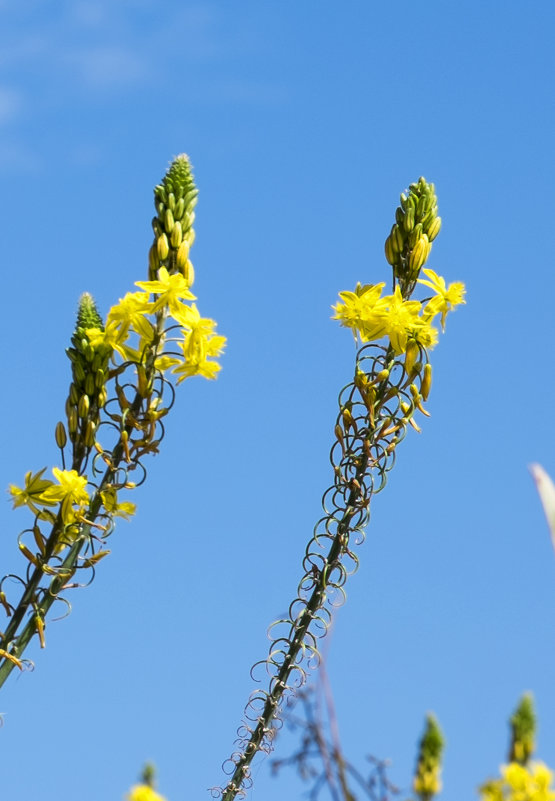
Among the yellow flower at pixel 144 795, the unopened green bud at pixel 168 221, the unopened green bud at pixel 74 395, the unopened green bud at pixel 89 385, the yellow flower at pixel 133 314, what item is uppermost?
the unopened green bud at pixel 168 221

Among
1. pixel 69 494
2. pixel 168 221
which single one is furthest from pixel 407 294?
pixel 69 494

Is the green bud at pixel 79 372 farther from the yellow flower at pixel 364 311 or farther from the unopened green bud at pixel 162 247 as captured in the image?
the yellow flower at pixel 364 311

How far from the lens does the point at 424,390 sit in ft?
14.5

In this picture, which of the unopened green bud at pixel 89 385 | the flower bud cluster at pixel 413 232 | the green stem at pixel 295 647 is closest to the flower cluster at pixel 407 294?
the flower bud cluster at pixel 413 232

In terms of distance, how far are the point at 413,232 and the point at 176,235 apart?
1.12 metres

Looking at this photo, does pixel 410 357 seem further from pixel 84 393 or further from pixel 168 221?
pixel 84 393

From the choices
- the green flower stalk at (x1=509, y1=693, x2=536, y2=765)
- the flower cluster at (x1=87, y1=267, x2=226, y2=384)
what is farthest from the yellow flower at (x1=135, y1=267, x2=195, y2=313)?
the green flower stalk at (x1=509, y1=693, x2=536, y2=765)

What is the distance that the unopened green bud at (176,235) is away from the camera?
403 centimetres

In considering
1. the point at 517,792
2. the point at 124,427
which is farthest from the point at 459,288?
the point at 517,792

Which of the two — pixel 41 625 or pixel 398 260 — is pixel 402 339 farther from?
pixel 41 625

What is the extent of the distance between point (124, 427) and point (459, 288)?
1.61m

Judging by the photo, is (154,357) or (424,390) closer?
(154,357)

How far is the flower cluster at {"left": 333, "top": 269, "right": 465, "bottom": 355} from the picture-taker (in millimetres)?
4414

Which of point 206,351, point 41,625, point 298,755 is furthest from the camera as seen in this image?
point 206,351
